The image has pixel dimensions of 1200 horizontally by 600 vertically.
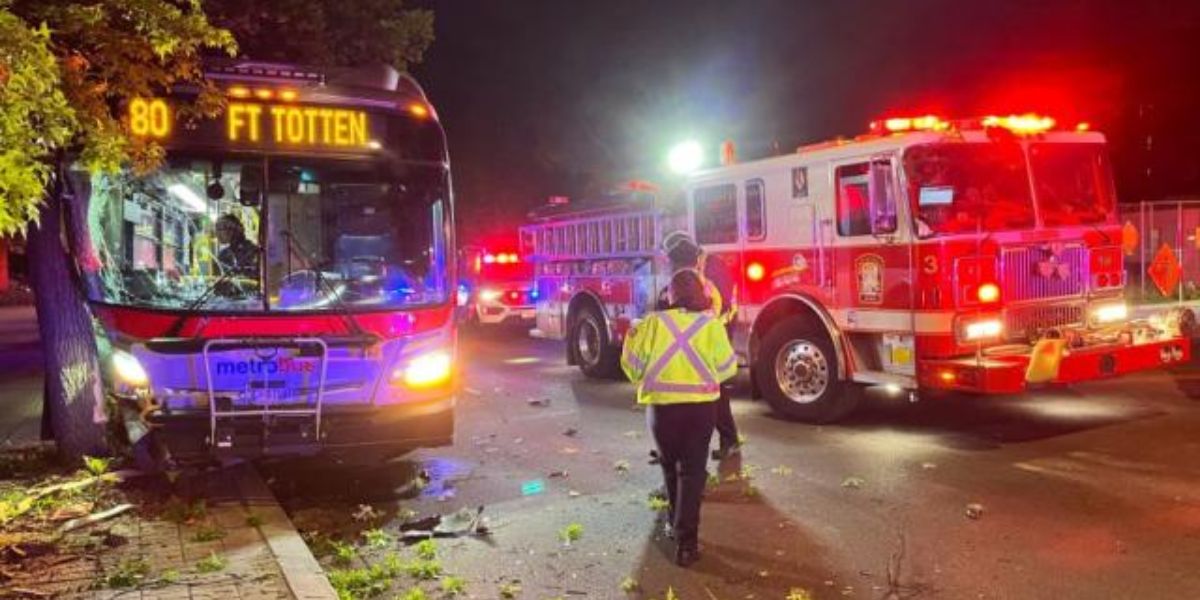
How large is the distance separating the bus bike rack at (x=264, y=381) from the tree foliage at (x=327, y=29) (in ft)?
12.4

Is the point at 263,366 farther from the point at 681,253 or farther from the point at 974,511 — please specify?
the point at 974,511

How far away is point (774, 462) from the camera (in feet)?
26.6

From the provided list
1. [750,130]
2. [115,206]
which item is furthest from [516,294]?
[115,206]

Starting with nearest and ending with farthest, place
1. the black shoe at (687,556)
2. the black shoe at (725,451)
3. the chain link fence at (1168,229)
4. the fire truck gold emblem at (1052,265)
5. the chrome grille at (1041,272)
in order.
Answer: the black shoe at (687,556), the black shoe at (725,451), the chrome grille at (1041,272), the fire truck gold emblem at (1052,265), the chain link fence at (1168,229)

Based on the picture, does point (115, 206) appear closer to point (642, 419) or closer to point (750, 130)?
point (642, 419)

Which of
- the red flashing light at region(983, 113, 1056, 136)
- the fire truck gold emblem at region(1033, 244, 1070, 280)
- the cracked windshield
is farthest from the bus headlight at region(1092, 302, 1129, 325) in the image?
the cracked windshield

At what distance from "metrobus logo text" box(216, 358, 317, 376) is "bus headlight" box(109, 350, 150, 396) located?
50cm

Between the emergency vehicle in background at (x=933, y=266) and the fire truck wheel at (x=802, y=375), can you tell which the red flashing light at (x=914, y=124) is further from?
the fire truck wheel at (x=802, y=375)

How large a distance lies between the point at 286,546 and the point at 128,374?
1.99 metres

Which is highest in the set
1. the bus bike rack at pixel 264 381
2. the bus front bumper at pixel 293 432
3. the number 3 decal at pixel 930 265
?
the number 3 decal at pixel 930 265

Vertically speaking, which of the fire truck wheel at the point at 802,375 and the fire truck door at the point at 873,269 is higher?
the fire truck door at the point at 873,269

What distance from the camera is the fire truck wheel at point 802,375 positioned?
949 centimetres

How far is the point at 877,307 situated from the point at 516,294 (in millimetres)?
12785

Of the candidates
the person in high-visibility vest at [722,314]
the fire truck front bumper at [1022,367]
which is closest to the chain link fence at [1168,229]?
the fire truck front bumper at [1022,367]
